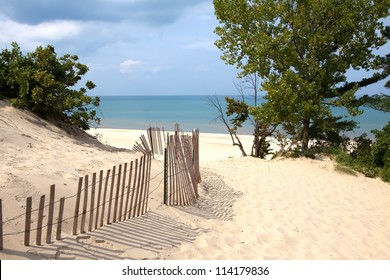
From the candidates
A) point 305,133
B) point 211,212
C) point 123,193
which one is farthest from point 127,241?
point 305,133

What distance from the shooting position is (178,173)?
6.65m

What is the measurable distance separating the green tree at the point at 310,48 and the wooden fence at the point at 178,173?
665cm

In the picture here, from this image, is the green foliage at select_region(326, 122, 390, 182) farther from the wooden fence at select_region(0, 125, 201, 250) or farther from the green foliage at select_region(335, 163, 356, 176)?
the wooden fence at select_region(0, 125, 201, 250)

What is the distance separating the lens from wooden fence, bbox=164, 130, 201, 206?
20.7 ft

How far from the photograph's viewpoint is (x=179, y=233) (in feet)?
17.5

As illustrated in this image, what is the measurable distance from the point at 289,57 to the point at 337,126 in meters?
3.74

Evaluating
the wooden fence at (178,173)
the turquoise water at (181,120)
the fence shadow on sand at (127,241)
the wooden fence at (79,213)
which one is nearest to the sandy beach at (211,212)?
the fence shadow on sand at (127,241)

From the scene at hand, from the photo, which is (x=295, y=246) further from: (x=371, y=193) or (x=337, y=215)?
(x=371, y=193)

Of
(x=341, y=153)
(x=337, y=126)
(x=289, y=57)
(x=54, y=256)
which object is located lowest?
(x=54, y=256)

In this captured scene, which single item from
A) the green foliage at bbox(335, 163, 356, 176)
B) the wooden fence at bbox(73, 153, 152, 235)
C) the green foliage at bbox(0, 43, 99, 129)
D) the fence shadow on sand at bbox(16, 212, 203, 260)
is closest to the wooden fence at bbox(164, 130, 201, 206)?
the wooden fence at bbox(73, 153, 152, 235)

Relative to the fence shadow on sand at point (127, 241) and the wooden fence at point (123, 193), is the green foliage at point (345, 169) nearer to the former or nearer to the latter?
the wooden fence at point (123, 193)

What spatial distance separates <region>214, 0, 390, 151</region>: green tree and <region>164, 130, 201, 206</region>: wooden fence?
262 inches

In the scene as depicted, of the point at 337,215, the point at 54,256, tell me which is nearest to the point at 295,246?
the point at 337,215

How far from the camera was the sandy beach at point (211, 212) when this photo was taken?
174 inches
